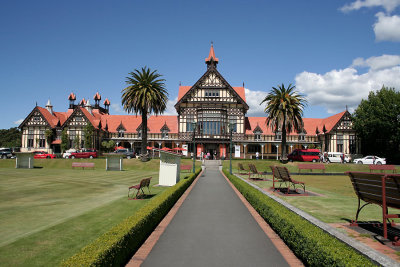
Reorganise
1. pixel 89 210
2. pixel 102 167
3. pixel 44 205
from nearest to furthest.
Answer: pixel 89 210
pixel 44 205
pixel 102 167

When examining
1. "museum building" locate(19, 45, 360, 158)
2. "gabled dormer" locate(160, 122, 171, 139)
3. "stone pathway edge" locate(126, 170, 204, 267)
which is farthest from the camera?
"gabled dormer" locate(160, 122, 171, 139)

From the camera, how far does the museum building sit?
5328 centimetres

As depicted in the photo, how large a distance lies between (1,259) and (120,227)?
2.33 m

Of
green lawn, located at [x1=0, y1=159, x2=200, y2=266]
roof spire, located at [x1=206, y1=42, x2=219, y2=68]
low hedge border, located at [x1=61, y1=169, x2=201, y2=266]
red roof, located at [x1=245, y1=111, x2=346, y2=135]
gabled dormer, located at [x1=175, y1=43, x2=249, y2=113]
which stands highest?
roof spire, located at [x1=206, y1=42, x2=219, y2=68]

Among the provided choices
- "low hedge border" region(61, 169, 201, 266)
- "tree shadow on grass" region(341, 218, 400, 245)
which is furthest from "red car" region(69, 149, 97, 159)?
"tree shadow on grass" region(341, 218, 400, 245)

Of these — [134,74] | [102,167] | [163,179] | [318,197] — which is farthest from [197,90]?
[318,197]

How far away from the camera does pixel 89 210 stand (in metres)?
10.6

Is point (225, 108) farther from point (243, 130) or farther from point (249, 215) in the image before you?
point (249, 215)

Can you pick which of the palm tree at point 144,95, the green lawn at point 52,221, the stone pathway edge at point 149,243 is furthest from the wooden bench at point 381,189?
the palm tree at point 144,95

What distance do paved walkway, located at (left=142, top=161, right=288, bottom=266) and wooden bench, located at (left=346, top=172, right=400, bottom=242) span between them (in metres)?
2.42

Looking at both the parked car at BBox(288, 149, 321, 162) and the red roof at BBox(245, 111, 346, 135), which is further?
the red roof at BBox(245, 111, 346, 135)

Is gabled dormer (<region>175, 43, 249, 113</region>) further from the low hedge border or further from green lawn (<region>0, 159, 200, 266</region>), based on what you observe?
the low hedge border

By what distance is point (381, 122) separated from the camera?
153 feet

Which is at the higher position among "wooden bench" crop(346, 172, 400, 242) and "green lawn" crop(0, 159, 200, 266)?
"wooden bench" crop(346, 172, 400, 242)
